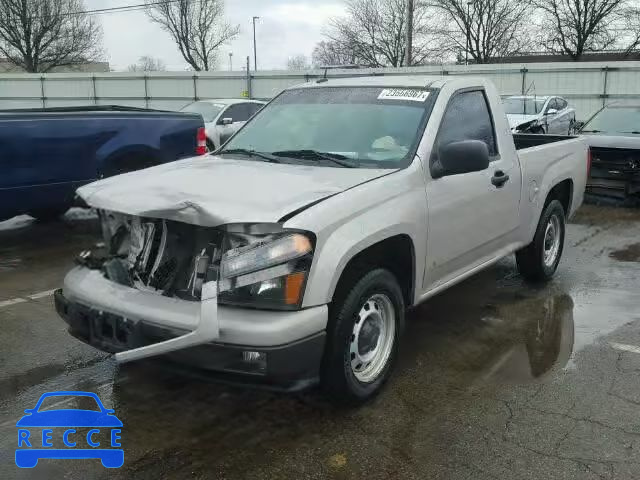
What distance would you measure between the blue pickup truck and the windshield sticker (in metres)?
4.19

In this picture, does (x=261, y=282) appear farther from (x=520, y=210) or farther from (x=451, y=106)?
(x=520, y=210)

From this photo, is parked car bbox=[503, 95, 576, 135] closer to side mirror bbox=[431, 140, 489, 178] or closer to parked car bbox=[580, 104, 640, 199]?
parked car bbox=[580, 104, 640, 199]

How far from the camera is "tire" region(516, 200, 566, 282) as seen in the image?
5.82 m

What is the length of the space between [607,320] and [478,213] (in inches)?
63.0

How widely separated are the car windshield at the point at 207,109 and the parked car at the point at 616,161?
27.0 ft

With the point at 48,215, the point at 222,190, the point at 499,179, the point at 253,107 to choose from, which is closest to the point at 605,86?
the point at 253,107

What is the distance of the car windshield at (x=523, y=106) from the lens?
17.4 meters

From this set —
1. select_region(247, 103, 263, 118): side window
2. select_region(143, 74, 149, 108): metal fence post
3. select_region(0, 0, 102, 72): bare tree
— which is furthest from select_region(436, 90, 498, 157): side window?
select_region(0, 0, 102, 72): bare tree

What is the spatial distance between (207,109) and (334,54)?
4351cm

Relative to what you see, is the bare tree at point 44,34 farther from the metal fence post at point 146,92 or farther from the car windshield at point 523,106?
the car windshield at point 523,106

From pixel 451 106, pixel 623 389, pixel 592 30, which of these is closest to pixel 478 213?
pixel 451 106

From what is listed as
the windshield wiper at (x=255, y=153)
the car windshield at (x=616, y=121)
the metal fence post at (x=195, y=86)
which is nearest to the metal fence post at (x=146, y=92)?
the metal fence post at (x=195, y=86)

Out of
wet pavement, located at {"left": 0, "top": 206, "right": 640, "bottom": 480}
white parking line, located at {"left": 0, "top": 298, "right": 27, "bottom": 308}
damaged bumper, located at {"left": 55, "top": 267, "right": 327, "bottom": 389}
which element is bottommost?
wet pavement, located at {"left": 0, "top": 206, "right": 640, "bottom": 480}

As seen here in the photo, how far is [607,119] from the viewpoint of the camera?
436 inches
